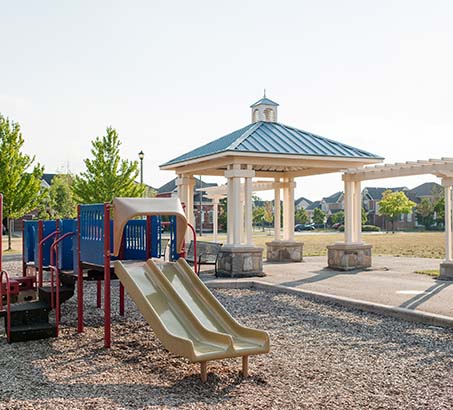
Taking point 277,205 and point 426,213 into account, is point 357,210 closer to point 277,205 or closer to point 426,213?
point 277,205

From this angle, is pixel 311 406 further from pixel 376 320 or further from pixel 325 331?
pixel 376 320

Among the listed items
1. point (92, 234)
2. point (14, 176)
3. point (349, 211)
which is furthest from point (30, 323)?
point (14, 176)

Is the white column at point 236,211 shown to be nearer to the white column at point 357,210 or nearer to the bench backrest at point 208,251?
the bench backrest at point 208,251

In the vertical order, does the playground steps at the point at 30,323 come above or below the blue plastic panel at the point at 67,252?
below

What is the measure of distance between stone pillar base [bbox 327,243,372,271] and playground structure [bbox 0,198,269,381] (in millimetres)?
8289

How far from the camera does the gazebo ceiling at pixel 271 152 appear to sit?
14156mm

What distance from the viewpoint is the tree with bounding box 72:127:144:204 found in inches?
1169

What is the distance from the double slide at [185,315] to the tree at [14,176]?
65.0ft

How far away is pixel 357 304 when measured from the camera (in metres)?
9.84

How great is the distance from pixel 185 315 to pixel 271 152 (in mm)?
8101

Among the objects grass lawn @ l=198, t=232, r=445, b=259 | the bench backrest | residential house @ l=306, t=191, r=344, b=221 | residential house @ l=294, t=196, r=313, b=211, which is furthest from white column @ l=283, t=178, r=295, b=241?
residential house @ l=294, t=196, r=313, b=211

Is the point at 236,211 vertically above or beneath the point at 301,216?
beneath

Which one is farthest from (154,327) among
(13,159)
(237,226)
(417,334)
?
(13,159)

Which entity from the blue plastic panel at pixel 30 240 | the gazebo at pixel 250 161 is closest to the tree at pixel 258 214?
the gazebo at pixel 250 161
